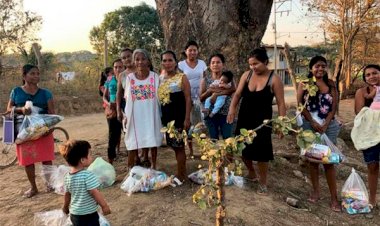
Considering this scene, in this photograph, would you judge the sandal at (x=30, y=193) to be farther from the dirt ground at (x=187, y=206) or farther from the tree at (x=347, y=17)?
the tree at (x=347, y=17)

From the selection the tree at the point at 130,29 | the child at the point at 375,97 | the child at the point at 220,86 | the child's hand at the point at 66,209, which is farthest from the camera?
the tree at the point at 130,29

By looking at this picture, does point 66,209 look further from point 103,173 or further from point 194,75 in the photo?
point 194,75

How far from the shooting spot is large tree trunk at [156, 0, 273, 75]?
6.24 m

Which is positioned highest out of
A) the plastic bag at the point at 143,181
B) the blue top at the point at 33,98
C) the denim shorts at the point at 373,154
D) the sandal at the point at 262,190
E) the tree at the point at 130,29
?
the tree at the point at 130,29

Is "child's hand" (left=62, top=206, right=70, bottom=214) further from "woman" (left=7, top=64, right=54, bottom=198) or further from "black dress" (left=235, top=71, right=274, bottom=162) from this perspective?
"black dress" (left=235, top=71, right=274, bottom=162)

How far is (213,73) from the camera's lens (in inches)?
207

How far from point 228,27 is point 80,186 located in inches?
154

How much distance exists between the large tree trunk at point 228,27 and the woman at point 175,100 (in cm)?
171

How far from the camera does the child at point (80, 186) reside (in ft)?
10.5

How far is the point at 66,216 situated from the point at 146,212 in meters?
0.80

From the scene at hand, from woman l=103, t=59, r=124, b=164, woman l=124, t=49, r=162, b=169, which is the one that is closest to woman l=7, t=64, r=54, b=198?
woman l=103, t=59, r=124, b=164

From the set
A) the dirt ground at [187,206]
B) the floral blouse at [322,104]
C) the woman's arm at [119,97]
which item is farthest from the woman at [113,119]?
the floral blouse at [322,104]

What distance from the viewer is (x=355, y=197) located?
4.72m

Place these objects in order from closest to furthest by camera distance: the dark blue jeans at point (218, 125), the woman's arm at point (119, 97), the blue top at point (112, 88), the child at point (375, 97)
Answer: the child at point (375, 97) → the woman's arm at point (119, 97) → the dark blue jeans at point (218, 125) → the blue top at point (112, 88)
